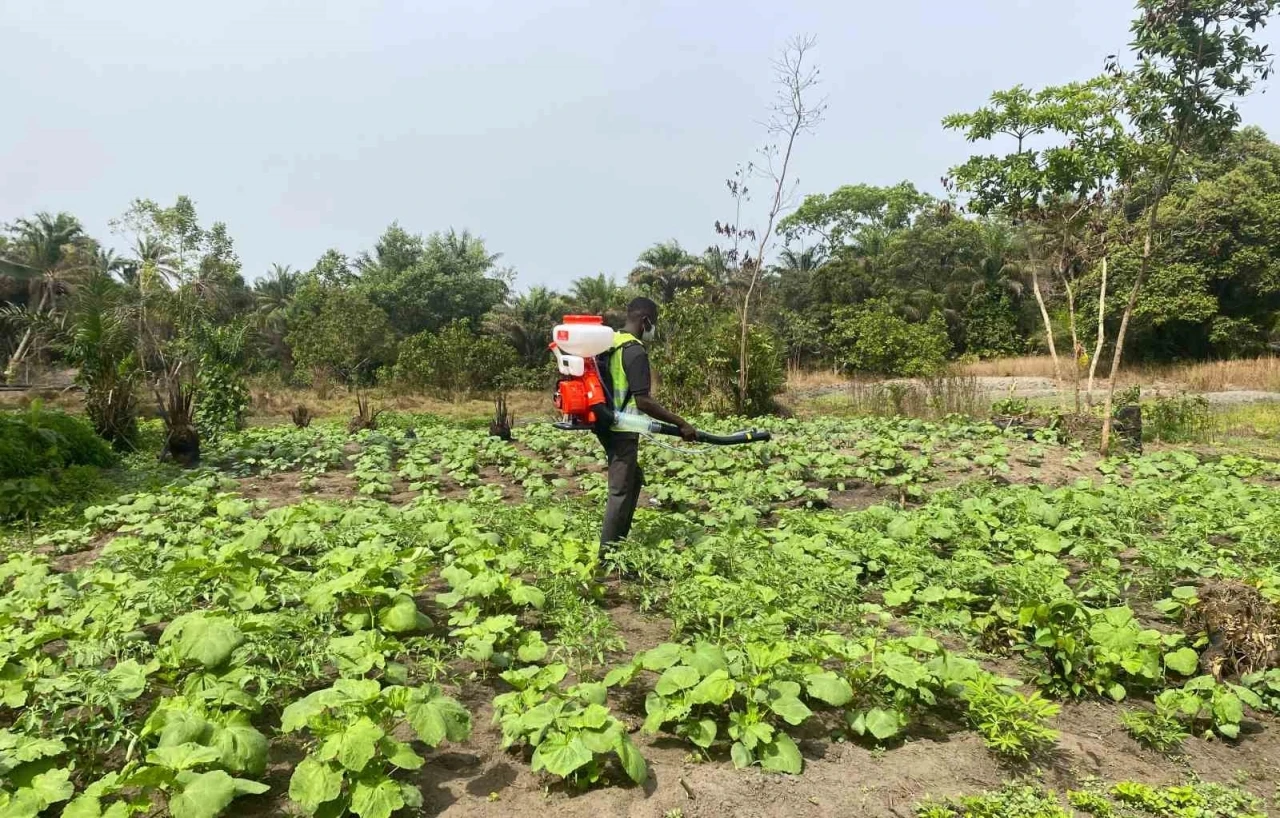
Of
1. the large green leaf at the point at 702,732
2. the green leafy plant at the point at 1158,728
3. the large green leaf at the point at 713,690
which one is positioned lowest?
the green leafy plant at the point at 1158,728

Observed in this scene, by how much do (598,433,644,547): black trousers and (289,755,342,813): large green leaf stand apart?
272 cm

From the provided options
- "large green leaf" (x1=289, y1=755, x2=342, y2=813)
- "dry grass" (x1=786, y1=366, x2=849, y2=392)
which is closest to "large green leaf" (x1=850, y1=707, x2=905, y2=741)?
"large green leaf" (x1=289, y1=755, x2=342, y2=813)

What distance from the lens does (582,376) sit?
4746 mm

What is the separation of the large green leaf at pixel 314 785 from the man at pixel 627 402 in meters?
2.65

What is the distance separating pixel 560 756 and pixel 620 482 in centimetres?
259

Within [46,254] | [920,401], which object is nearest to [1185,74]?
[920,401]

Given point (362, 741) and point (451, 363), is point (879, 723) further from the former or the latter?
point (451, 363)

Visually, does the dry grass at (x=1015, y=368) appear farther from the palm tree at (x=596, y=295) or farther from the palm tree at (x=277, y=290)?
the palm tree at (x=277, y=290)

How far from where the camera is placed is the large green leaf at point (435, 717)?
2.55m

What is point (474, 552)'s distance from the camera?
14.4 feet

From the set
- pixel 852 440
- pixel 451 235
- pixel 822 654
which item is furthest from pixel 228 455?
pixel 451 235

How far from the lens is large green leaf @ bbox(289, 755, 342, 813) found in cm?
226

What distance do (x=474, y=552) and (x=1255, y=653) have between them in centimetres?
393

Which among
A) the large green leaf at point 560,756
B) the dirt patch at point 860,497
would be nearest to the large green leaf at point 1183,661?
the large green leaf at point 560,756
